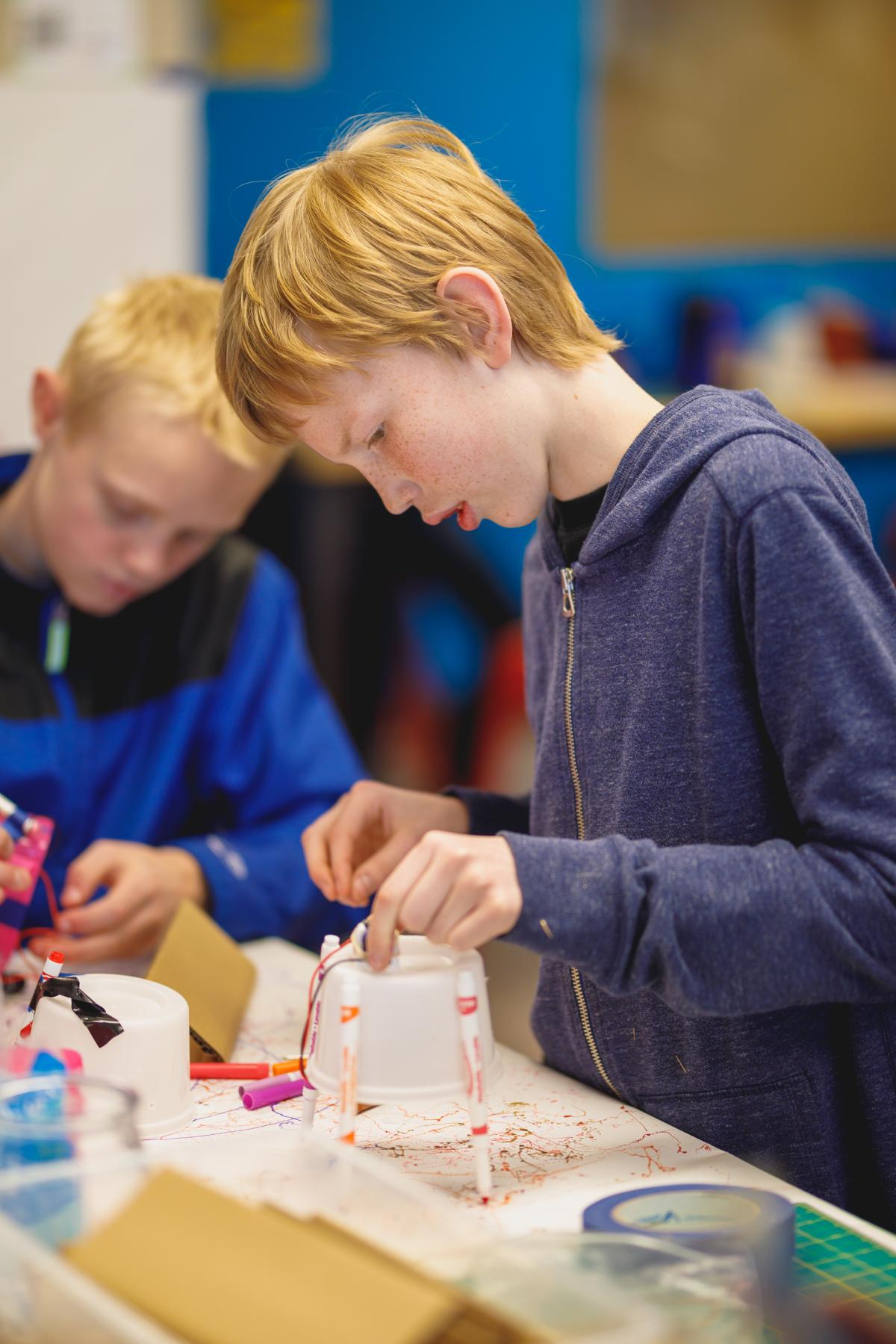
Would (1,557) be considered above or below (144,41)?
below

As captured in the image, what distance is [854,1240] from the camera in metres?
0.88

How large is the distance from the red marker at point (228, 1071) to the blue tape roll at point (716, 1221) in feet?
1.12

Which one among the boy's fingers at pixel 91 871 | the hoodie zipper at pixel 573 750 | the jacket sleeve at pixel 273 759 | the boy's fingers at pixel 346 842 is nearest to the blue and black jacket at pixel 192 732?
the jacket sleeve at pixel 273 759

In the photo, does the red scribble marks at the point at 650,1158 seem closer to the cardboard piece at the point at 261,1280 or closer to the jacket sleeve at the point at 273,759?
the cardboard piece at the point at 261,1280

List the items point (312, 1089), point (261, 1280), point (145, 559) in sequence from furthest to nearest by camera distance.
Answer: point (145, 559), point (312, 1089), point (261, 1280)

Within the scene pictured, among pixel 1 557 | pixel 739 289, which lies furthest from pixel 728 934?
Answer: pixel 739 289

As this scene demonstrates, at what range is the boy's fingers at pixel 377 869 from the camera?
42.3 inches

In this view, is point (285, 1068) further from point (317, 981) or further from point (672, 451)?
point (672, 451)

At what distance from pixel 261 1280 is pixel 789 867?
41cm

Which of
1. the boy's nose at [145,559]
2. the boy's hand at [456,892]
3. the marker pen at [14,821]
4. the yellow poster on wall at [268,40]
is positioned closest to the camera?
the boy's hand at [456,892]

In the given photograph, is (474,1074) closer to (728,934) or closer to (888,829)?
(728,934)

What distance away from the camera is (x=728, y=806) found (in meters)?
1.01

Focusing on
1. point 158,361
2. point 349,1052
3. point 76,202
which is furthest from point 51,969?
point 76,202

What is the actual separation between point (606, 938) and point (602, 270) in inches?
119
